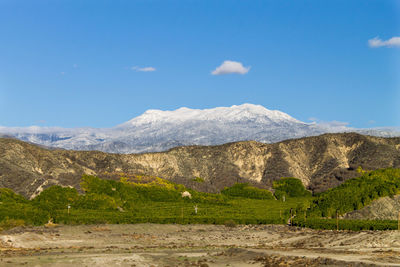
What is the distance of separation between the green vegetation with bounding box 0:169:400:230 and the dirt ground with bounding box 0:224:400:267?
9.70 ft

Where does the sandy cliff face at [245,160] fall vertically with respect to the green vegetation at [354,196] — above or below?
above

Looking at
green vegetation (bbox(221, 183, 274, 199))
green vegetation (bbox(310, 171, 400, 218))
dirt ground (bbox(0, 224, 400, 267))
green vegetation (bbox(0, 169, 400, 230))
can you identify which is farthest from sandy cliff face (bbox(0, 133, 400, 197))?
dirt ground (bbox(0, 224, 400, 267))

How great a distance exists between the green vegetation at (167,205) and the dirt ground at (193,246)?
9.70 feet

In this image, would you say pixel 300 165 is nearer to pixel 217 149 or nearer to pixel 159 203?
pixel 217 149

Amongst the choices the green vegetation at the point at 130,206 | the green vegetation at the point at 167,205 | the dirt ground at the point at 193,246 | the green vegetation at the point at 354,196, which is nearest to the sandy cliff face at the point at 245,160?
the green vegetation at the point at 130,206

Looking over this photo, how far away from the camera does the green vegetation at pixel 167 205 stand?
69.0 metres

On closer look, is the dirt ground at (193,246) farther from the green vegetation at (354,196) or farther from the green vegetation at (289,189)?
the green vegetation at (289,189)

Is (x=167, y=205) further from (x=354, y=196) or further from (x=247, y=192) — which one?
(x=354, y=196)

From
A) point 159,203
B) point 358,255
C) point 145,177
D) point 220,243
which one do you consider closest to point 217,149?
point 145,177

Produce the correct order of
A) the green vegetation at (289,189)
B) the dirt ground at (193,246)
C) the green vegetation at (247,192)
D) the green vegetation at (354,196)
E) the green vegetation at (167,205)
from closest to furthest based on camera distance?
the dirt ground at (193,246)
the green vegetation at (167,205)
the green vegetation at (354,196)
the green vegetation at (247,192)
the green vegetation at (289,189)

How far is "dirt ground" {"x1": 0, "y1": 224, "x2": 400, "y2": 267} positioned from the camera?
43.5 metres

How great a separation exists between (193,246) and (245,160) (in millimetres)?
109618

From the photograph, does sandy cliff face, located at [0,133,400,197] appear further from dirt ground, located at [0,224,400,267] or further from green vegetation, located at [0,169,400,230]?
dirt ground, located at [0,224,400,267]

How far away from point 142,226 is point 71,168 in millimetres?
55432
